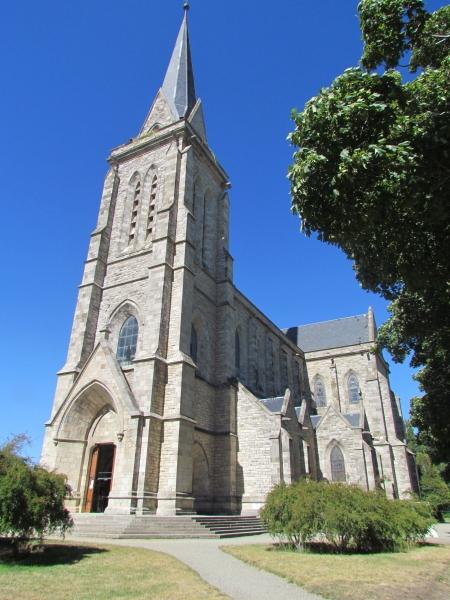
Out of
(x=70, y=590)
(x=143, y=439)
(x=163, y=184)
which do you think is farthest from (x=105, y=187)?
(x=70, y=590)

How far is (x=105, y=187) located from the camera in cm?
2953

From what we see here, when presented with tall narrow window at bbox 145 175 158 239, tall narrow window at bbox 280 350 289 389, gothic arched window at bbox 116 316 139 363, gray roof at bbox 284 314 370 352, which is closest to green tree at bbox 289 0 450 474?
gothic arched window at bbox 116 316 139 363

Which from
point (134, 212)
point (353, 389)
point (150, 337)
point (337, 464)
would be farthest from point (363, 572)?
point (353, 389)

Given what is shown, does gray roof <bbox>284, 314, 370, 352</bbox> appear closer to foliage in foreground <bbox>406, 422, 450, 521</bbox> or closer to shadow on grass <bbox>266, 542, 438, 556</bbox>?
foliage in foreground <bbox>406, 422, 450, 521</bbox>

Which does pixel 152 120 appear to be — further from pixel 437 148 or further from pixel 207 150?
pixel 437 148

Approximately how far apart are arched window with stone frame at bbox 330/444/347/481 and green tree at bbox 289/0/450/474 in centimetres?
2151

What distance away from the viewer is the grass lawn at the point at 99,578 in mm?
6715

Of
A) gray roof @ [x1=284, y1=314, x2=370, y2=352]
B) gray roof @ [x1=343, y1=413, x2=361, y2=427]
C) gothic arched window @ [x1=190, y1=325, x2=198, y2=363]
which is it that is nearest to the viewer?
gothic arched window @ [x1=190, y1=325, x2=198, y2=363]

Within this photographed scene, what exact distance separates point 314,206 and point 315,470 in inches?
949

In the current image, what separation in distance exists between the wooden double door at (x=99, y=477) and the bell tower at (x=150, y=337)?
0.16ft

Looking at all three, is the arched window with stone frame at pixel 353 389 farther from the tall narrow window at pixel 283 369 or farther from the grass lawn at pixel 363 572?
the grass lawn at pixel 363 572

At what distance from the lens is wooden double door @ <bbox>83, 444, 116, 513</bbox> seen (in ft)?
66.3

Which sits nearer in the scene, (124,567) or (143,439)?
(124,567)

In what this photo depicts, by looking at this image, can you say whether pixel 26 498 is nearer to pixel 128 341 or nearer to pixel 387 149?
pixel 387 149
